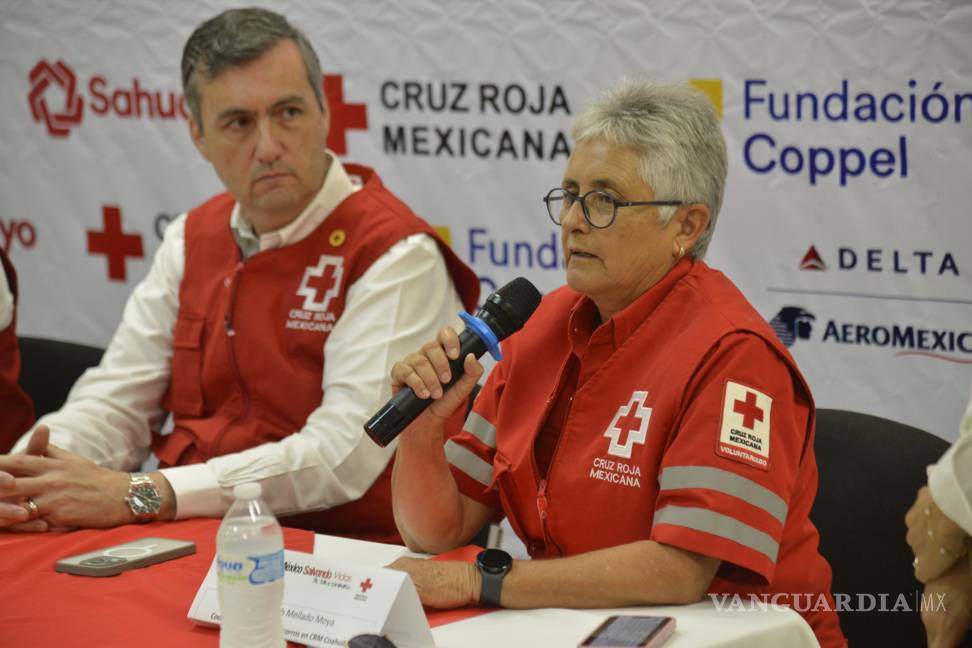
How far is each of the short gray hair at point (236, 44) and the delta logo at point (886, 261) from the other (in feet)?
4.50

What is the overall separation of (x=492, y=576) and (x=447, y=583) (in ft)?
0.24

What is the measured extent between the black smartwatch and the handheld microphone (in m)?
0.26

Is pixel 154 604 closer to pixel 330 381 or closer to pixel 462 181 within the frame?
pixel 330 381

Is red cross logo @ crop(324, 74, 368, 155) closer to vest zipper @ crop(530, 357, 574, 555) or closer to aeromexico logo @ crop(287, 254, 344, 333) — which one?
aeromexico logo @ crop(287, 254, 344, 333)

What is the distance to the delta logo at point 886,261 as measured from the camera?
2.98m

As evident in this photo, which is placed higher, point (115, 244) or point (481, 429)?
point (115, 244)

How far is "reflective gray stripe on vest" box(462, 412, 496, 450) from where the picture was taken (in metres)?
2.35

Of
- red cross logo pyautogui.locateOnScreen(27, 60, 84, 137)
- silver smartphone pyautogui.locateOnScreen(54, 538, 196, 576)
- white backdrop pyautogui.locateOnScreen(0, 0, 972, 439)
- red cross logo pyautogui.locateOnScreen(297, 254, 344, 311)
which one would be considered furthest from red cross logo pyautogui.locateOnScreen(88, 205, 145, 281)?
silver smartphone pyautogui.locateOnScreen(54, 538, 196, 576)

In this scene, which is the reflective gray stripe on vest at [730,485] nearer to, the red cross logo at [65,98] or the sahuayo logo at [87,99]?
the sahuayo logo at [87,99]

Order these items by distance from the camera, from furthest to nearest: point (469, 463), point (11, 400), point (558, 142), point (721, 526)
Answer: point (558, 142) → point (11, 400) → point (469, 463) → point (721, 526)

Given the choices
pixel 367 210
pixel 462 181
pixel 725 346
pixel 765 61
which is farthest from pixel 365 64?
pixel 725 346

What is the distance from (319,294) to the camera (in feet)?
9.71

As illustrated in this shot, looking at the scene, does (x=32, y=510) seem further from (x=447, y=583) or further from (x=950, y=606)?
(x=950, y=606)

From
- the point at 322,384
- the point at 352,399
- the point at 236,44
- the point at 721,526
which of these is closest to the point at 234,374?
the point at 322,384
